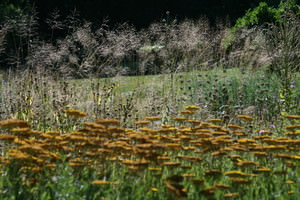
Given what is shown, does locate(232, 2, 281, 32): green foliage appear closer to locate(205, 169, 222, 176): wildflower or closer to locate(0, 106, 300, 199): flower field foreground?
locate(0, 106, 300, 199): flower field foreground

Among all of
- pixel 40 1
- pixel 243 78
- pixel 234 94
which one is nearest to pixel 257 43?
pixel 243 78

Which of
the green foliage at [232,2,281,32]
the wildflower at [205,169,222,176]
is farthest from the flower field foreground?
the green foliage at [232,2,281,32]

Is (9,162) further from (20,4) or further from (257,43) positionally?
(20,4)

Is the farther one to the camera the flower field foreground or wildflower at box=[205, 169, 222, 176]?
wildflower at box=[205, 169, 222, 176]

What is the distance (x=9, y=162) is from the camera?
2.87m

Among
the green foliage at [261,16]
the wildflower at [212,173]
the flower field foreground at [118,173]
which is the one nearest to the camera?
the flower field foreground at [118,173]

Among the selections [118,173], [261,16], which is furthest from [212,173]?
[261,16]

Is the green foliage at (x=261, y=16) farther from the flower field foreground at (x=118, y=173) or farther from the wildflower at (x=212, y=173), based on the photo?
the wildflower at (x=212, y=173)

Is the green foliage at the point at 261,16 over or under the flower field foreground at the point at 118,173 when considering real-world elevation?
over

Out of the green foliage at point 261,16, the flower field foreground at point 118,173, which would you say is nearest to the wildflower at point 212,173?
the flower field foreground at point 118,173

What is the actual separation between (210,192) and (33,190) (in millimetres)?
1240

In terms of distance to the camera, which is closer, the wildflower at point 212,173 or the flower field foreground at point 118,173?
the flower field foreground at point 118,173

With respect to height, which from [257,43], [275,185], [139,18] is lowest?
[275,185]

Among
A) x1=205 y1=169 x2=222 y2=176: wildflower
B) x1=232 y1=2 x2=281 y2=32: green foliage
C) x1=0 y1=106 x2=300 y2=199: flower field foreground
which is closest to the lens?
Answer: x1=0 y1=106 x2=300 y2=199: flower field foreground
